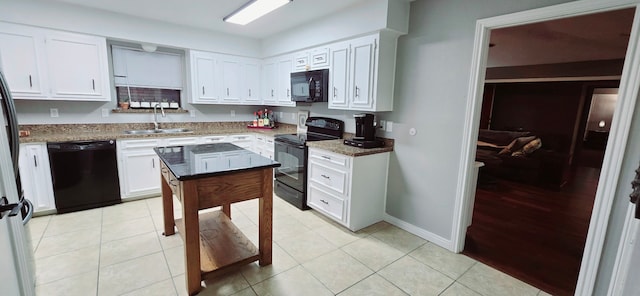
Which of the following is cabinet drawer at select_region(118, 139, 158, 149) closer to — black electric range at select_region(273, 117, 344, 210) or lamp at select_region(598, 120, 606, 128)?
black electric range at select_region(273, 117, 344, 210)

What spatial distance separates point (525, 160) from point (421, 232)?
135 inches

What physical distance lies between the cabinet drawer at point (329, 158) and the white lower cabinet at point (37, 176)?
305 centimetres

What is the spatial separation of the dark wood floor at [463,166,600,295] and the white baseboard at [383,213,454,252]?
18cm

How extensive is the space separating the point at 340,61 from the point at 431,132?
134 centimetres

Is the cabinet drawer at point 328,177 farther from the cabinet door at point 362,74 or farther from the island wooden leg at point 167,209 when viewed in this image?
the island wooden leg at point 167,209

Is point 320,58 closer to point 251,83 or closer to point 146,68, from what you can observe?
point 251,83

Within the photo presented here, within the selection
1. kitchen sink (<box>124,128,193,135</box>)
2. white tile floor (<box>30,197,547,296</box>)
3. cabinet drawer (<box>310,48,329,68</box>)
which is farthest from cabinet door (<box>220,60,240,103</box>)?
white tile floor (<box>30,197,547,296</box>)

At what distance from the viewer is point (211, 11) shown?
10.9 feet

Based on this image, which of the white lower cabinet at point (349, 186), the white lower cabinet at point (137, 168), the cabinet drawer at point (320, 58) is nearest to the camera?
the white lower cabinet at point (349, 186)

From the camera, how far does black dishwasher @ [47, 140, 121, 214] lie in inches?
123

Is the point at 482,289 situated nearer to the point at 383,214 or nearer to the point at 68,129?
the point at 383,214

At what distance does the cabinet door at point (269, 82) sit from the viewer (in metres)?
4.51

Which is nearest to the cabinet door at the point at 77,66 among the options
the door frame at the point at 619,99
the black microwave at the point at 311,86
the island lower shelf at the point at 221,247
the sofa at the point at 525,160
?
the island lower shelf at the point at 221,247

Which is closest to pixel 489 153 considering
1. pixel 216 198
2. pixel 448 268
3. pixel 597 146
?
pixel 448 268
